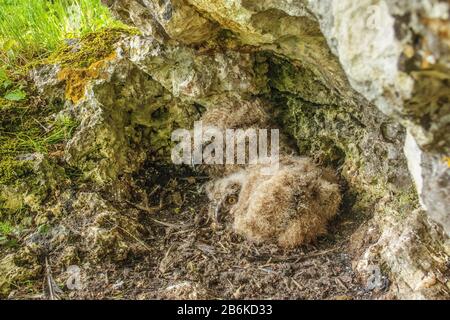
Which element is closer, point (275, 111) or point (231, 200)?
point (231, 200)

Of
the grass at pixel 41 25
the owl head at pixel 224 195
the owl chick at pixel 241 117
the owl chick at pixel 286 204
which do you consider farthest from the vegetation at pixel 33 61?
the owl chick at pixel 286 204

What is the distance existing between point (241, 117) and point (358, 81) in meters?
1.52

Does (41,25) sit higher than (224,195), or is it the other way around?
(41,25)

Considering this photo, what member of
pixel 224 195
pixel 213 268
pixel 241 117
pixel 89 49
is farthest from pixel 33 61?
pixel 213 268

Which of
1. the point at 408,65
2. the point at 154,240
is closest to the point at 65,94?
the point at 154,240

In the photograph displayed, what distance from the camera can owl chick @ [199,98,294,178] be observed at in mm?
3352

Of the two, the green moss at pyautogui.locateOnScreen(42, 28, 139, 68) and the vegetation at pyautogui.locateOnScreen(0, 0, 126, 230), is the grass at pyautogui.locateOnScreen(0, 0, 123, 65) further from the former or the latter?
the green moss at pyautogui.locateOnScreen(42, 28, 139, 68)

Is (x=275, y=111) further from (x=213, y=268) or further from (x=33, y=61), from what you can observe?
(x=33, y=61)

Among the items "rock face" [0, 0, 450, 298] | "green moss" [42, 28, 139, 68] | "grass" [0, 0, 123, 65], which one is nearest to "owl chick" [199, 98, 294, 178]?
"rock face" [0, 0, 450, 298]

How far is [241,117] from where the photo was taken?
3.35 meters

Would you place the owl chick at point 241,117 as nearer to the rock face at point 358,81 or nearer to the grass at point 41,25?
the rock face at point 358,81

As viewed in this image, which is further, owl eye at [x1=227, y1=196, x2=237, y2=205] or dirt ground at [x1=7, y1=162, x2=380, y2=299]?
owl eye at [x1=227, y1=196, x2=237, y2=205]

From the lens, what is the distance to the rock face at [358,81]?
1683 millimetres

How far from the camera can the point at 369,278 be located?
2.64m
